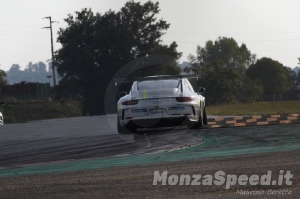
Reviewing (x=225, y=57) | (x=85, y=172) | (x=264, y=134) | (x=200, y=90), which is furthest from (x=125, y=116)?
(x=225, y=57)

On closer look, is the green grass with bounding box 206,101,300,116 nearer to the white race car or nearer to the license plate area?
the white race car

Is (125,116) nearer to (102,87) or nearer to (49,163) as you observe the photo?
(49,163)

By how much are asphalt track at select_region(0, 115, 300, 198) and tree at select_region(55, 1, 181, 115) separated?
189 ft

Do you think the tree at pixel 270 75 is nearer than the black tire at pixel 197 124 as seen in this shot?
No

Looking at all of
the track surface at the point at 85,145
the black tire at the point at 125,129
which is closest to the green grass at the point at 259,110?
the black tire at the point at 125,129

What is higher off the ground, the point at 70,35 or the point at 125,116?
the point at 70,35

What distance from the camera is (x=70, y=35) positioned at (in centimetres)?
7812

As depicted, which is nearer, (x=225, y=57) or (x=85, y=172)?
(x=85, y=172)

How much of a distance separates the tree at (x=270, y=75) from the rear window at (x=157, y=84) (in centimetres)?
9559

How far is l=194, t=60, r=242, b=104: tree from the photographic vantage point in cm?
7988

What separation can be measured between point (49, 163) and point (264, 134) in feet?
14.6

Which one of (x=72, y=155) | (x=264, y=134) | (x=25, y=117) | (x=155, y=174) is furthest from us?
(x=25, y=117)

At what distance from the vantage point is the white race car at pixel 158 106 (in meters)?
14.8

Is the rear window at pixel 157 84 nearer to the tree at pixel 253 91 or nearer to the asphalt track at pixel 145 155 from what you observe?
the asphalt track at pixel 145 155
